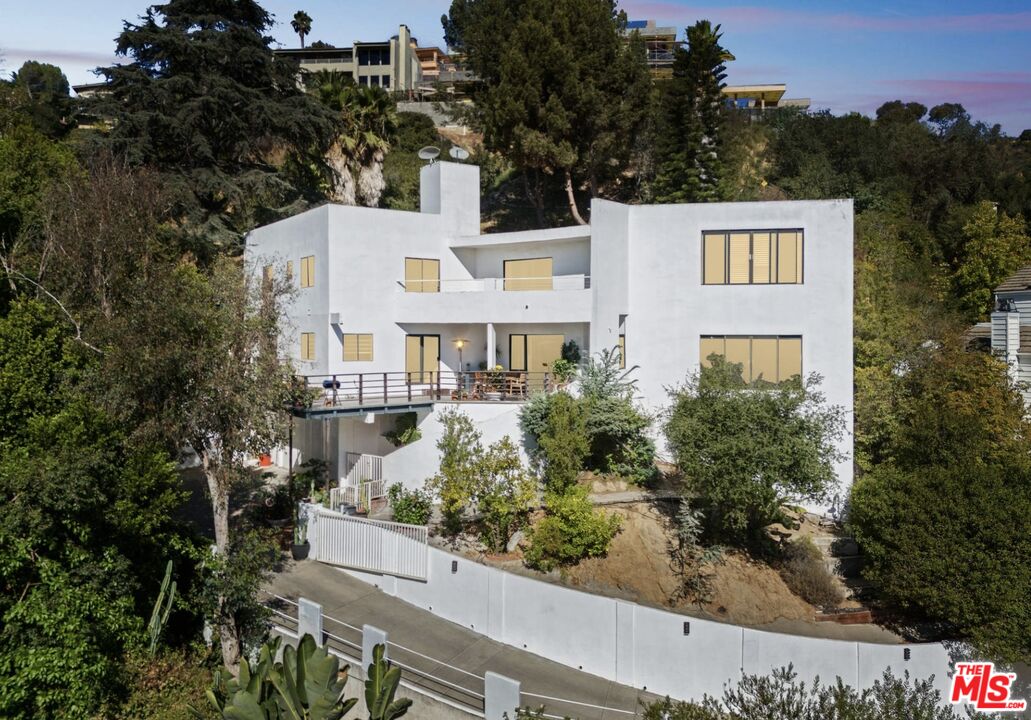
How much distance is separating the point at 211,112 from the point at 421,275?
13.8 metres

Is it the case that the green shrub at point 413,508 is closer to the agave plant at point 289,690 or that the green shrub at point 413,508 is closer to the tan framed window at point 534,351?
the tan framed window at point 534,351

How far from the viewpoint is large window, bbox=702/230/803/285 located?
23312mm

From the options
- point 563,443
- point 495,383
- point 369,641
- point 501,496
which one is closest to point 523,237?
point 495,383

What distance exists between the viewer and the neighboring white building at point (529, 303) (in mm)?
23000

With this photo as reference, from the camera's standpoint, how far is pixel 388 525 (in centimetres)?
1923

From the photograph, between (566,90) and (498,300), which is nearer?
(498,300)

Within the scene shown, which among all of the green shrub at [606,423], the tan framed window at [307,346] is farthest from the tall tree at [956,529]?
the tan framed window at [307,346]

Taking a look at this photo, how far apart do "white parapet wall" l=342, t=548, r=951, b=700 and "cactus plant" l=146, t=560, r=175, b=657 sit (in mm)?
5928

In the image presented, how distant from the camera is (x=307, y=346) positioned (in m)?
27.6

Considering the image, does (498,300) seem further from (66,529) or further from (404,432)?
(66,529)

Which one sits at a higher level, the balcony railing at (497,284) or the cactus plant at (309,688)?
the balcony railing at (497,284)

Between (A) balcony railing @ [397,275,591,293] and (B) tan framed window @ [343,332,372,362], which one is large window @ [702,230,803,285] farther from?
(B) tan framed window @ [343,332,372,362]

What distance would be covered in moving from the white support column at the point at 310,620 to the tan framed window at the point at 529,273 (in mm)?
13494

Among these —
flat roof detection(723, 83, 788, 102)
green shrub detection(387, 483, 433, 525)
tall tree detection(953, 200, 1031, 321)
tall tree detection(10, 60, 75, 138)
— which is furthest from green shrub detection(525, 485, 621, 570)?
flat roof detection(723, 83, 788, 102)
